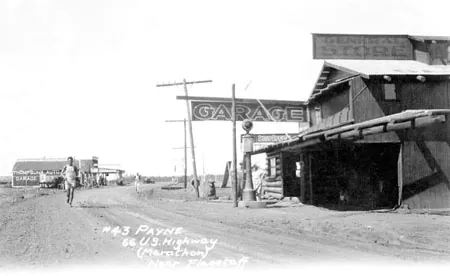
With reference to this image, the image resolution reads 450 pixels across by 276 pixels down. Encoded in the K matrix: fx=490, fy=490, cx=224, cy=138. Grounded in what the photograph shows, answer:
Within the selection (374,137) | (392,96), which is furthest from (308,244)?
(392,96)

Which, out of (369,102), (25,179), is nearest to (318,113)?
(369,102)

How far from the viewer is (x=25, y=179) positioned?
263 feet

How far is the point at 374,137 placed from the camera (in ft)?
51.8

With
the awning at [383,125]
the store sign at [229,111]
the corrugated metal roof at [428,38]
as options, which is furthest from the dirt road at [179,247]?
the corrugated metal roof at [428,38]

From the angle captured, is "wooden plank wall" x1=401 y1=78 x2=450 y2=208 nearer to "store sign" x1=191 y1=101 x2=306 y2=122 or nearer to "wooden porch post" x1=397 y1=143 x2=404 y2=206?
"wooden porch post" x1=397 y1=143 x2=404 y2=206

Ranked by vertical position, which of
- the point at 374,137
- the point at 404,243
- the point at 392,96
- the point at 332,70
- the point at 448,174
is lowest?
the point at 404,243

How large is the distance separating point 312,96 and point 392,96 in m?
5.37

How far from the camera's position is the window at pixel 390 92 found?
53.8 ft

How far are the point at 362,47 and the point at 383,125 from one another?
11.7 metres

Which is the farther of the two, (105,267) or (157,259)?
(157,259)

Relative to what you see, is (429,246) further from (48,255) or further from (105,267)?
(48,255)

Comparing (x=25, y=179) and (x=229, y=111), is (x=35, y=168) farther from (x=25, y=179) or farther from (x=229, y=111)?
(x=229, y=111)

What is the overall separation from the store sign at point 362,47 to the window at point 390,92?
6.82m

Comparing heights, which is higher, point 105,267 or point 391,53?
point 391,53
